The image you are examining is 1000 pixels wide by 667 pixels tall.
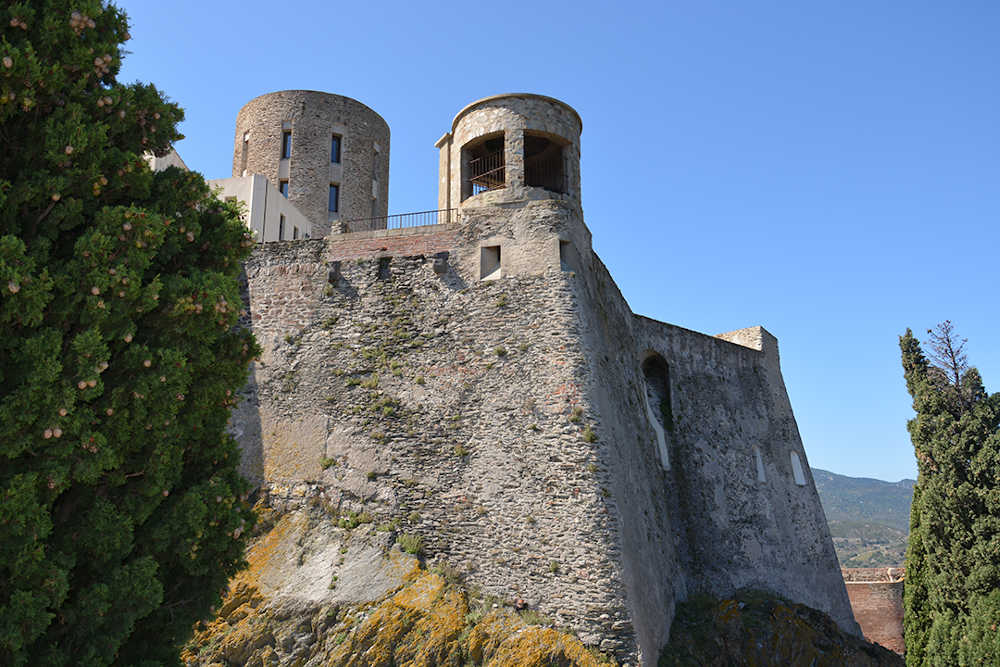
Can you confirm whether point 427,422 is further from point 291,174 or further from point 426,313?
point 291,174

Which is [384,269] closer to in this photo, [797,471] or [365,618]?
[365,618]

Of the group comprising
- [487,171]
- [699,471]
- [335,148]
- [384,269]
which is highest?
[335,148]

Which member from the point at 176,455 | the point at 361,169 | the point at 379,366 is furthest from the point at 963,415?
the point at 361,169

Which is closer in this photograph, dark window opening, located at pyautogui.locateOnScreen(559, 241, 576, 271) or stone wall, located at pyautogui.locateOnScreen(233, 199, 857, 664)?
stone wall, located at pyautogui.locateOnScreen(233, 199, 857, 664)

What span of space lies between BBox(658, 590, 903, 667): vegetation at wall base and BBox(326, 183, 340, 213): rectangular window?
731 inches

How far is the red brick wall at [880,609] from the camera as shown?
2889 cm

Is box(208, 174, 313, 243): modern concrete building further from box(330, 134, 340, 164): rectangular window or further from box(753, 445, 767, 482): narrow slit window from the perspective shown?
box(753, 445, 767, 482): narrow slit window

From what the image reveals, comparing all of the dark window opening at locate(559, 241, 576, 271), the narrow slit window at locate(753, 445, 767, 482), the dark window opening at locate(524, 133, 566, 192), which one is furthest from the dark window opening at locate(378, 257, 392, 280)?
the narrow slit window at locate(753, 445, 767, 482)

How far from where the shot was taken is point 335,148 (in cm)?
2881

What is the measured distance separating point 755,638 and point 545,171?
12.6 metres

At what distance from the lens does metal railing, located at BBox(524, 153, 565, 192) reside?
19797 millimetres

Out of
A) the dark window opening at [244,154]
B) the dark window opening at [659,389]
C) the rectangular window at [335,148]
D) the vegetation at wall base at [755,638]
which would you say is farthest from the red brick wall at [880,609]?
the dark window opening at [244,154]

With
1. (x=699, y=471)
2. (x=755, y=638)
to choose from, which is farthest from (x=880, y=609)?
(x=755, y=638)

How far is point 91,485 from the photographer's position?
8.51 metres
